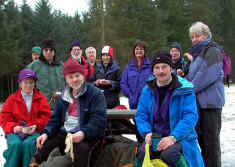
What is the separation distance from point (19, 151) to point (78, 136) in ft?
3.51

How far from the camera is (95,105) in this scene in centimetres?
360

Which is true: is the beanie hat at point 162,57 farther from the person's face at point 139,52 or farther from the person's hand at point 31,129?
the person's hand at point 31,129

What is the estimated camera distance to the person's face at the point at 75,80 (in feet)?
11.7

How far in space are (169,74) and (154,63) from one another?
22 centimetres

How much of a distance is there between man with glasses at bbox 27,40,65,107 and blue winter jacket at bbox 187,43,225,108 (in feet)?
8.32

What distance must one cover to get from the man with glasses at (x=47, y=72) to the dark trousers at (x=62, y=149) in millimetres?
1728

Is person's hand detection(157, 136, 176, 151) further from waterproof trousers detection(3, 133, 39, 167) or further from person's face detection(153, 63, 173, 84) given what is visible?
waterproof trousers detection(3, 133, 39, 167)

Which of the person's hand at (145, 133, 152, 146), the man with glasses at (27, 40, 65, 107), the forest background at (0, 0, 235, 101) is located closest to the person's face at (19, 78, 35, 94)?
the man with glasses at (27, 40, 65, 107)

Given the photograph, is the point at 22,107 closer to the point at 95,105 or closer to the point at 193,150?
the point at 95,105

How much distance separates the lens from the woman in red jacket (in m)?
3.91

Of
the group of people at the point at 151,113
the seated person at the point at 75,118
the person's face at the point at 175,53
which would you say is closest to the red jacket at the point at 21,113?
the group of people at the point at 151,113

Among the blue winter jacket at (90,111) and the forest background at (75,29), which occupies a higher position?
the forest background at (75,29)

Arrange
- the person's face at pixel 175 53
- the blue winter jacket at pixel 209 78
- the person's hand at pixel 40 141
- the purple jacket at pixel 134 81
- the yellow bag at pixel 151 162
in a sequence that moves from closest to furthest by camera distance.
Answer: the yellow bag at pixel 151 162
the person's hand at pixel 40 141
the blue winter jacket at pixel 209 78
the purple jacket at pixel 134 81
the person's face at pixel 175 53

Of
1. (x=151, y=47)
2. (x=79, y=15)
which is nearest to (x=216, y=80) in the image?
(x=151, y=47)
